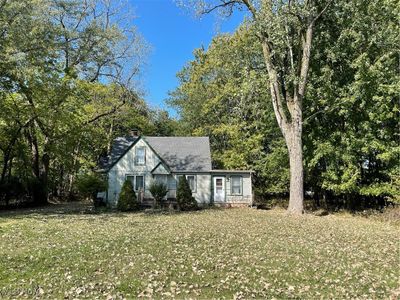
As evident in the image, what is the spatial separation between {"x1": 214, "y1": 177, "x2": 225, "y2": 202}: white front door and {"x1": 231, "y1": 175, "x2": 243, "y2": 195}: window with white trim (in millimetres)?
748

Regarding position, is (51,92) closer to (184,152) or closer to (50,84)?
(50,84)

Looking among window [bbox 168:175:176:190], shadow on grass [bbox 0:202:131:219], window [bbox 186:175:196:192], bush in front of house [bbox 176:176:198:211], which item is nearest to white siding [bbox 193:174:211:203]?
window [bbox 186:175:196:192]

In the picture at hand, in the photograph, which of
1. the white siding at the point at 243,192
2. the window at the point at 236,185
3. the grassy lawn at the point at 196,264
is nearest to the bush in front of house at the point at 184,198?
the white siding at the point at 243,192

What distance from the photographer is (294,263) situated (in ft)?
26.2

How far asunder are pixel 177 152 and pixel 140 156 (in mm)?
3432

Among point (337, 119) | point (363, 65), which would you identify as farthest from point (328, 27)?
point (337, 119)

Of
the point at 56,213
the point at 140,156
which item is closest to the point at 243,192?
the point at 140,156

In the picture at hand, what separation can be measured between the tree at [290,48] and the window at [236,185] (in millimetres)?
7856

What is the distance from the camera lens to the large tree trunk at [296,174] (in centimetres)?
1956

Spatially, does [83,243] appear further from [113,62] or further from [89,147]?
[89,147]

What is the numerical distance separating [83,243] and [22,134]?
21482 millimetres

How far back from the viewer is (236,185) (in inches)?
1093

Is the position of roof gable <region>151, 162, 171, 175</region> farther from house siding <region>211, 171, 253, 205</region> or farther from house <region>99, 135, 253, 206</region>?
house siding <region>211, 171, 253, 205</region>

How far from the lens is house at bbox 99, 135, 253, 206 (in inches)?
1062
